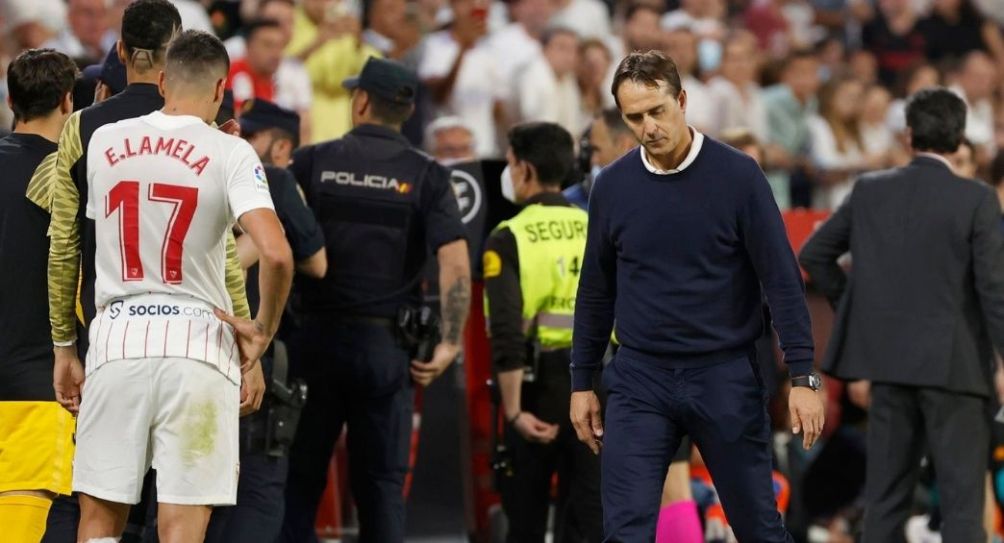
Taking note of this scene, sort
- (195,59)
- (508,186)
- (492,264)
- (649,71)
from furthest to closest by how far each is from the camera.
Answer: (508,186)
(492,264)
(649,71)
(195,59)

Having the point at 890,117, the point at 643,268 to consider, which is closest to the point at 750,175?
the point at 643,268

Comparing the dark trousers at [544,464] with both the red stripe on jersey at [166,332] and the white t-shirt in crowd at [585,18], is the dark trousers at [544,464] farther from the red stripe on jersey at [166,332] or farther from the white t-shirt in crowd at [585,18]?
the white t-shirt in crowd at [585,18]

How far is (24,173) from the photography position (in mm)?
6422

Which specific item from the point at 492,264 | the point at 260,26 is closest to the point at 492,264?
the point at 492,264

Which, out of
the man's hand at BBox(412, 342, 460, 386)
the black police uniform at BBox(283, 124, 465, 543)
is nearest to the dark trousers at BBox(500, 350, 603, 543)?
the man's hand at BBox(412, 342, 460, 386)

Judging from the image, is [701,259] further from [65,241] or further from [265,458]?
[65,241]

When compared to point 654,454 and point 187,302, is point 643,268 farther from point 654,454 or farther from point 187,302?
point 187,302

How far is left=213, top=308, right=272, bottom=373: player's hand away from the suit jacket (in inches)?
130

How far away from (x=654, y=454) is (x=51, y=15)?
712 centimetres

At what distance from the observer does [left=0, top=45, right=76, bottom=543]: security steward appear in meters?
6.36

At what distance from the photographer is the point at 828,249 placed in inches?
321

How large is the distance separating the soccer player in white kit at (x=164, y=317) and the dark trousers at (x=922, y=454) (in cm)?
345

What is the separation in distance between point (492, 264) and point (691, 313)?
1820 mm

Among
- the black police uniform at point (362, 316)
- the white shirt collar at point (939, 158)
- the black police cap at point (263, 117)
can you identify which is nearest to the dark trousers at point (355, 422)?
the black police uniform at point (362, 316)
